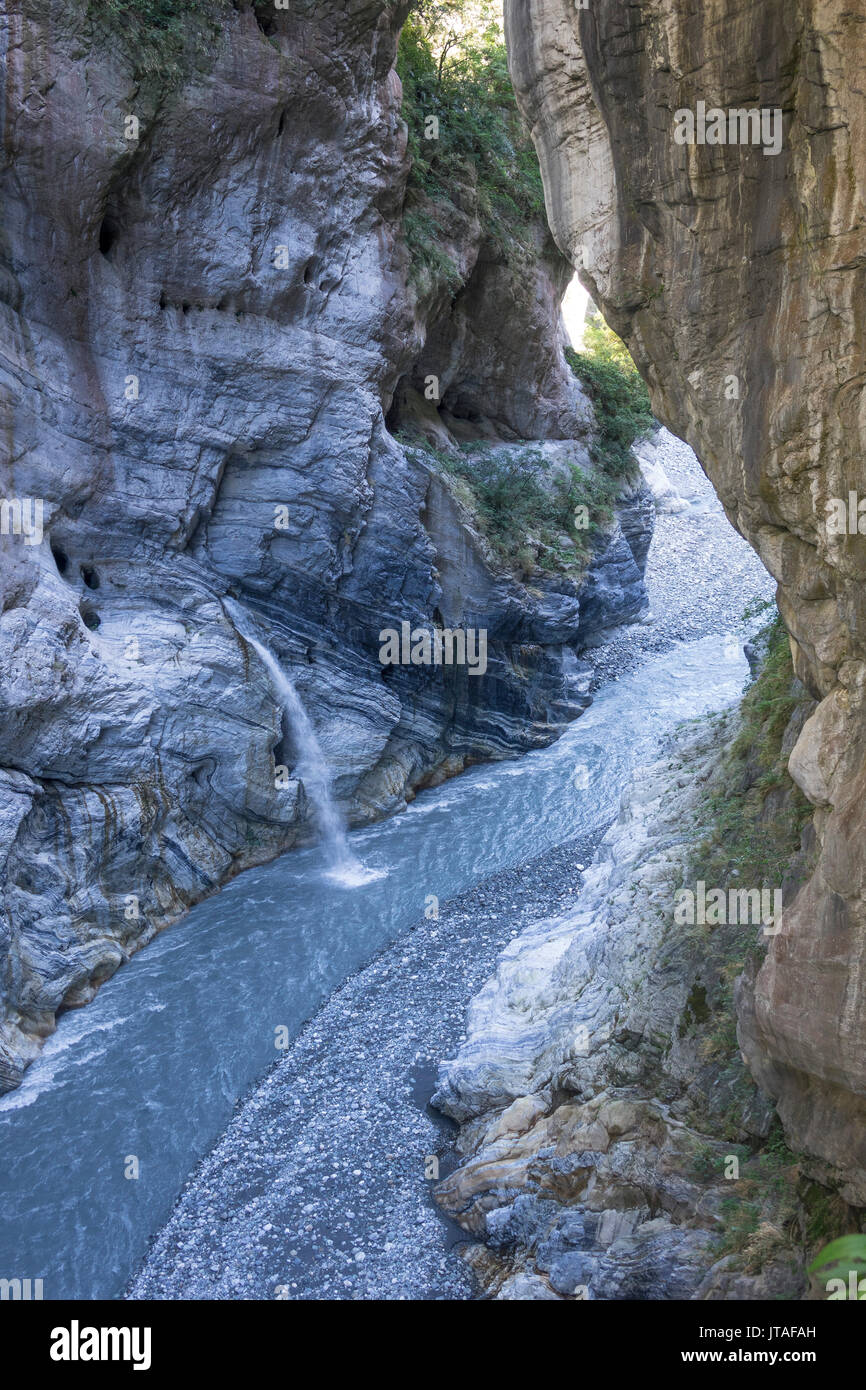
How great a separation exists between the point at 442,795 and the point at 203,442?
8.61m

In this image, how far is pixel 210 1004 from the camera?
47.4 feet

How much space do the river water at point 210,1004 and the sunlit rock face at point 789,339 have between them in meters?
7.24

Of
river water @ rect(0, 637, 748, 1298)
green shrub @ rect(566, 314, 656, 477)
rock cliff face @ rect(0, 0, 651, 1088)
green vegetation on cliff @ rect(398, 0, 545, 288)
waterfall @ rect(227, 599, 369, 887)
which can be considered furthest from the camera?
green shrub @ rect(566, 314, 656, 477)

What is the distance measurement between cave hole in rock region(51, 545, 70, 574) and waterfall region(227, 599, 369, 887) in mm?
3076

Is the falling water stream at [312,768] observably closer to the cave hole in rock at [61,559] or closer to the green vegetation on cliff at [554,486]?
the cave hole in rock at [61,559]

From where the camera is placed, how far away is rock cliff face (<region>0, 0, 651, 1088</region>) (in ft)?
48.1

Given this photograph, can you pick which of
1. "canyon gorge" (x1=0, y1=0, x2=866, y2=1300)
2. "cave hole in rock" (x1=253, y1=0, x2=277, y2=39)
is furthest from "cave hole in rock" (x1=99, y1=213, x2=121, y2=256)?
"cave hole in rock" (x1=253, y1=0, x2=277, y2=39)

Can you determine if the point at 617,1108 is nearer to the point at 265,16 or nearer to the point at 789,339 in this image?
the point at 789,339

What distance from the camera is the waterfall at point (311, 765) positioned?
18594 mm

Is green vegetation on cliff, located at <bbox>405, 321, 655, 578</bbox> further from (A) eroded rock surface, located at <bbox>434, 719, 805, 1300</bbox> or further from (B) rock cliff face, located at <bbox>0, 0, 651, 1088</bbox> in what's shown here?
(A) eroded rock surface, located at <bbox>434, 719, 805, 1300</bbox>

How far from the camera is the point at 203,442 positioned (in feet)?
57.7

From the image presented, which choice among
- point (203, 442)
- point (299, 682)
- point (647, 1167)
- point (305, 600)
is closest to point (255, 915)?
point (299, 682)

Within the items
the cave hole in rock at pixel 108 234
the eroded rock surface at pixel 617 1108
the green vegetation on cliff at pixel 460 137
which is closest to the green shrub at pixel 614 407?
the green vegetation on cliff at pixel 460 137

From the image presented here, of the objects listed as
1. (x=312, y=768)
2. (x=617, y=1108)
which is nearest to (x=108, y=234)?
(x=312, y=768)
